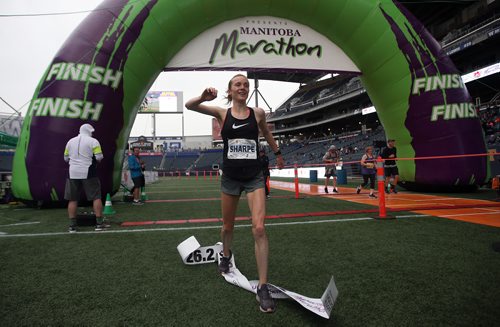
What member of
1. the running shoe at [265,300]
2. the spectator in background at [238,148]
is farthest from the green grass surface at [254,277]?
the spectator in background at [238,148]

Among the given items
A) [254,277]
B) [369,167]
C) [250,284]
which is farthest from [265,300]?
[369,167]

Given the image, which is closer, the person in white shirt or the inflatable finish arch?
the person in white shirt

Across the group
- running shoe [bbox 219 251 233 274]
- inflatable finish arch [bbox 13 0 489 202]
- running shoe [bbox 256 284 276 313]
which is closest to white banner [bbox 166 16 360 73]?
inflatable finish arch [bbox 13 0 489 202]

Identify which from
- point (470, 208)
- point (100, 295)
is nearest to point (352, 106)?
point (470, 208)

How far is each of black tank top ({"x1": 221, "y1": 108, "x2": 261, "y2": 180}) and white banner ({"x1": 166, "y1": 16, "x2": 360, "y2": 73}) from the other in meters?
7.69

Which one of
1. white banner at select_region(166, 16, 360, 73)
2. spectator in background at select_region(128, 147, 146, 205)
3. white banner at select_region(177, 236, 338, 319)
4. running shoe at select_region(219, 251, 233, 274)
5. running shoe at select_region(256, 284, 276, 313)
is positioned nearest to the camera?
white banner at select_region(177, 236, 338, 319)

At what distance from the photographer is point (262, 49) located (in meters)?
9.84

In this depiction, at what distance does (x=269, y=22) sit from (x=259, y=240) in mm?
9299

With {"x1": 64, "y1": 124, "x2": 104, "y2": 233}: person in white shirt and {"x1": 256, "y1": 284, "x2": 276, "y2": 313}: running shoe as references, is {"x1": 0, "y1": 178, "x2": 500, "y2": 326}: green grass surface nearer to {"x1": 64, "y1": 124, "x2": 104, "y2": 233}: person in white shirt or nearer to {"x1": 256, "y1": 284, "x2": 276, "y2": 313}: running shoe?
{"x1": 256, "y1": 284, "x2": 276, "y2": 313}: running shoe

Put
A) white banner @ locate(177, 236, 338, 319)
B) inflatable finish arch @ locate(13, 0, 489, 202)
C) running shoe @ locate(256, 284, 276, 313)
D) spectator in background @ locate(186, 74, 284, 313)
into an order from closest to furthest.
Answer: white banner @ locate(177, 236, 338, 319) < running shoe @ locate(256, 284, 276, 313) < spectator in background @ locate(186, 74, 284, 313) < inflatable finish arch @ locate(13, 0, 489, 202)

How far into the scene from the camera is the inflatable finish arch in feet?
23.1

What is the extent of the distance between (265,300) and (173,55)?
8822 millimetres

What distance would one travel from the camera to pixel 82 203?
773cm

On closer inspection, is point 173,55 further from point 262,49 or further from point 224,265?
point 224,265
